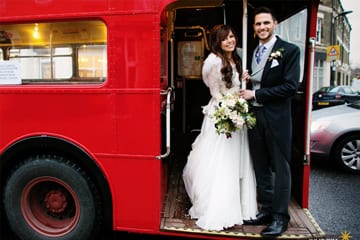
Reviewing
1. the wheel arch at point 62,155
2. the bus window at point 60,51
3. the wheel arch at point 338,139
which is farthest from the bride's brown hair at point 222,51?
the wheel arch at point 338,139

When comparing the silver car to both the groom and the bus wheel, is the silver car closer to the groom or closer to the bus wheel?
the groom

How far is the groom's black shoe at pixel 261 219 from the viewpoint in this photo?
3.06m

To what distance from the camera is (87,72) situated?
120 inches

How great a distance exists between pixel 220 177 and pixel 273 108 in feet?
2.63

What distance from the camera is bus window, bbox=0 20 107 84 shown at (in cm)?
298

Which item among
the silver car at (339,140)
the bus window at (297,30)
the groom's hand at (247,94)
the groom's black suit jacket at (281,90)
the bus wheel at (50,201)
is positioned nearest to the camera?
the groom's black suit jacket at (281,90)

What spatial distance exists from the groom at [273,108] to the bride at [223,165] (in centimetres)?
13

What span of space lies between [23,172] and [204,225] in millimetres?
1769

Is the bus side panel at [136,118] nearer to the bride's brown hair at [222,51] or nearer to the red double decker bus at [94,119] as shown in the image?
the red double decker bus at [94,119]

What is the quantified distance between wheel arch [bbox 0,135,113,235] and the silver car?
402cm

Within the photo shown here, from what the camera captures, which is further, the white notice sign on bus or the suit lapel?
the white notice sign on bus

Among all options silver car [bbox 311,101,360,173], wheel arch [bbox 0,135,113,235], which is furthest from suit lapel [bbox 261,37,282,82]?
silver car [bbox 311,101,360,173]

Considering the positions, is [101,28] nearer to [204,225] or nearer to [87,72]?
[87,72]

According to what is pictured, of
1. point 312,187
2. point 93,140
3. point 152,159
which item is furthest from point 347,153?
point 93,140
